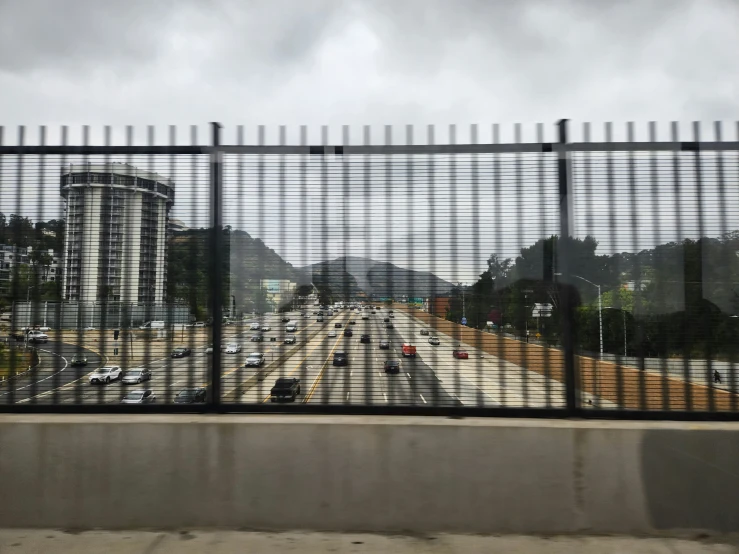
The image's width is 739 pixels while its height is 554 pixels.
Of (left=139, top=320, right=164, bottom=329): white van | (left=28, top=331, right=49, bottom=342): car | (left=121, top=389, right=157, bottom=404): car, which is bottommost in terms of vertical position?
(left=121, top=389, right=157, bottom=404): car

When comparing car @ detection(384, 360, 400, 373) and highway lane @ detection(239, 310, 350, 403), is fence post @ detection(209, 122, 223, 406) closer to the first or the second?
highway lane @ detection(239, 310, 350, 403)

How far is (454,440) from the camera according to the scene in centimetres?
311

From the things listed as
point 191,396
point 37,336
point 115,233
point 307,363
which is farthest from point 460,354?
point 37,336

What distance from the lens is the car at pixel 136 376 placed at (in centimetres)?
343

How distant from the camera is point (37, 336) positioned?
11.6ft

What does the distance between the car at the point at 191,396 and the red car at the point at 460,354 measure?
6.40 feet

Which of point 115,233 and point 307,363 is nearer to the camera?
point 307,363

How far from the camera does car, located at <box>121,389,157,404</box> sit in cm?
341

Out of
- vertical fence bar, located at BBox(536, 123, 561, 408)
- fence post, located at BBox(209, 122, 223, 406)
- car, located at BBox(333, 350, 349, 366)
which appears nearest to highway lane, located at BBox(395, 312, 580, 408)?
vertical fence bar, located at BBox(536, 123, 561, 408)

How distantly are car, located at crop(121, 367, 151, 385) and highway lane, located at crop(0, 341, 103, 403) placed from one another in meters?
0.25

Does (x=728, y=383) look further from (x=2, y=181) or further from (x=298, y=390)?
(x=2, y=181)

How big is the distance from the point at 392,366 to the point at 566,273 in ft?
4.93

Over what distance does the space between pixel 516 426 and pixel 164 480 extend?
8.31 feet

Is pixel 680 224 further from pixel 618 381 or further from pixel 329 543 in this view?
pixel 329 543
